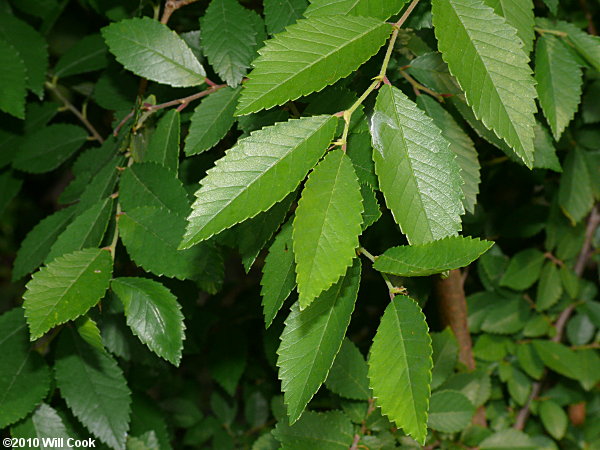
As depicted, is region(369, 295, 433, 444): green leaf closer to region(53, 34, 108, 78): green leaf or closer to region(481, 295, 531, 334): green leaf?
region(481, 295, 531, 334): green leaf

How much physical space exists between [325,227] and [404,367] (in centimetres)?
15

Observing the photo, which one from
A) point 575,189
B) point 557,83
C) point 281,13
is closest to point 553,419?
point 575,189

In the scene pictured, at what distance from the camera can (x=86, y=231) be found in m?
0.77

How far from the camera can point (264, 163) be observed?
533mm

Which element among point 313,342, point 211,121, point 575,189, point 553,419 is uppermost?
point 211,121

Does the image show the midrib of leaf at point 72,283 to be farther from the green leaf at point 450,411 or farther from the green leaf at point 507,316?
the green leaf at point 507,316

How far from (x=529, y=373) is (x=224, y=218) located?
87 cm

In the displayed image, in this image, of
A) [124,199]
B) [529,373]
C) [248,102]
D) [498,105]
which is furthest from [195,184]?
[529,373]

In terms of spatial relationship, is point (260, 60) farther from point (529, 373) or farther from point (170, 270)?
point (529, 373)

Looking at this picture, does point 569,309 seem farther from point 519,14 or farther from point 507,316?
point 519,14

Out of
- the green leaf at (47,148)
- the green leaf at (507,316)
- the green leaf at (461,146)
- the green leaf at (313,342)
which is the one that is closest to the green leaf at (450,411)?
the green leaf at (507,316)

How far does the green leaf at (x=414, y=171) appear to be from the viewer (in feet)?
1.78

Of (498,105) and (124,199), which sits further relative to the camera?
(124,199)

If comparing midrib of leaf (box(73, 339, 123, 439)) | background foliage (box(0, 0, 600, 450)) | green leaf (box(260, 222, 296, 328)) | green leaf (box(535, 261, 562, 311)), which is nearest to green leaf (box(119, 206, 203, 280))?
background foliage (box(0, 0, 600, 450))
